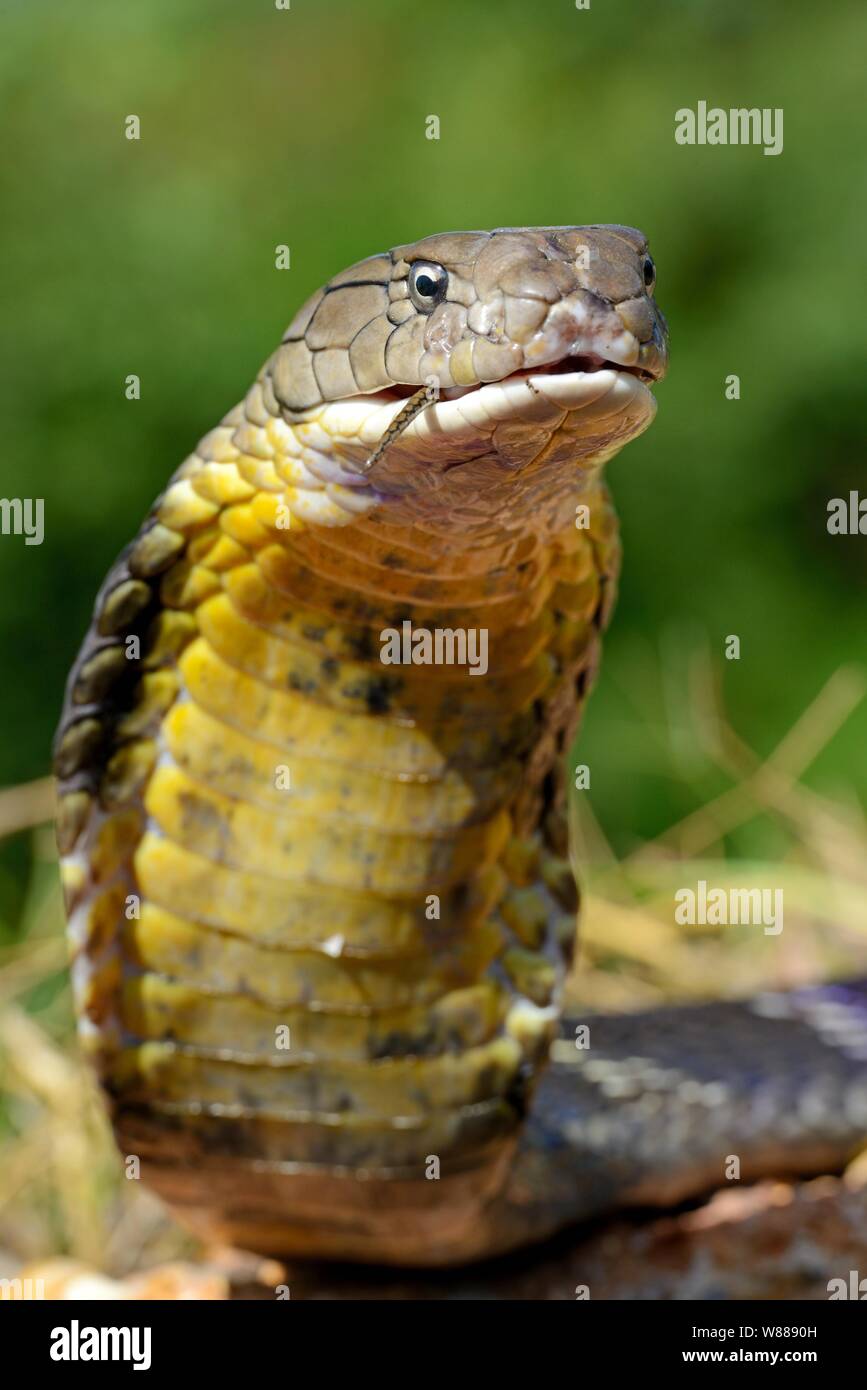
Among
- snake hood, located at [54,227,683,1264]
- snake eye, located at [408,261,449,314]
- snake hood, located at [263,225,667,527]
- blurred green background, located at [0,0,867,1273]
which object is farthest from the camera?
blurred green background, located at [0,0,867,1273]

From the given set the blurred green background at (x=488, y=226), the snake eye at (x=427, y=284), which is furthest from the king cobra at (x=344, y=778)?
the blurred green background at (x=488, y=226)

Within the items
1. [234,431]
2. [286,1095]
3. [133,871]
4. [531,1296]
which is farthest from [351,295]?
[531,1296]

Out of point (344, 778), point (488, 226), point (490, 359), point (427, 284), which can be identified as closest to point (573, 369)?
point (490, 359)

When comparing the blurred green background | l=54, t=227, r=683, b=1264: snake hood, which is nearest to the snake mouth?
l=54, t=227, r=683, b=1264: snake hood

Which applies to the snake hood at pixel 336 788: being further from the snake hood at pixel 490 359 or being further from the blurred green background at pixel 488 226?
the blurred green background at pixel 488 226

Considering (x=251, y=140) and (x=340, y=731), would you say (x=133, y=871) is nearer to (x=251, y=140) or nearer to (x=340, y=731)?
(x=340, y=731)

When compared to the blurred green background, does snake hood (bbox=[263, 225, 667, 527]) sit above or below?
below

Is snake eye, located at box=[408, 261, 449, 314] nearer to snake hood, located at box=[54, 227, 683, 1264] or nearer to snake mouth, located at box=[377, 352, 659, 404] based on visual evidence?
snake hood, located at box=[54, 227, 683, 1264]
